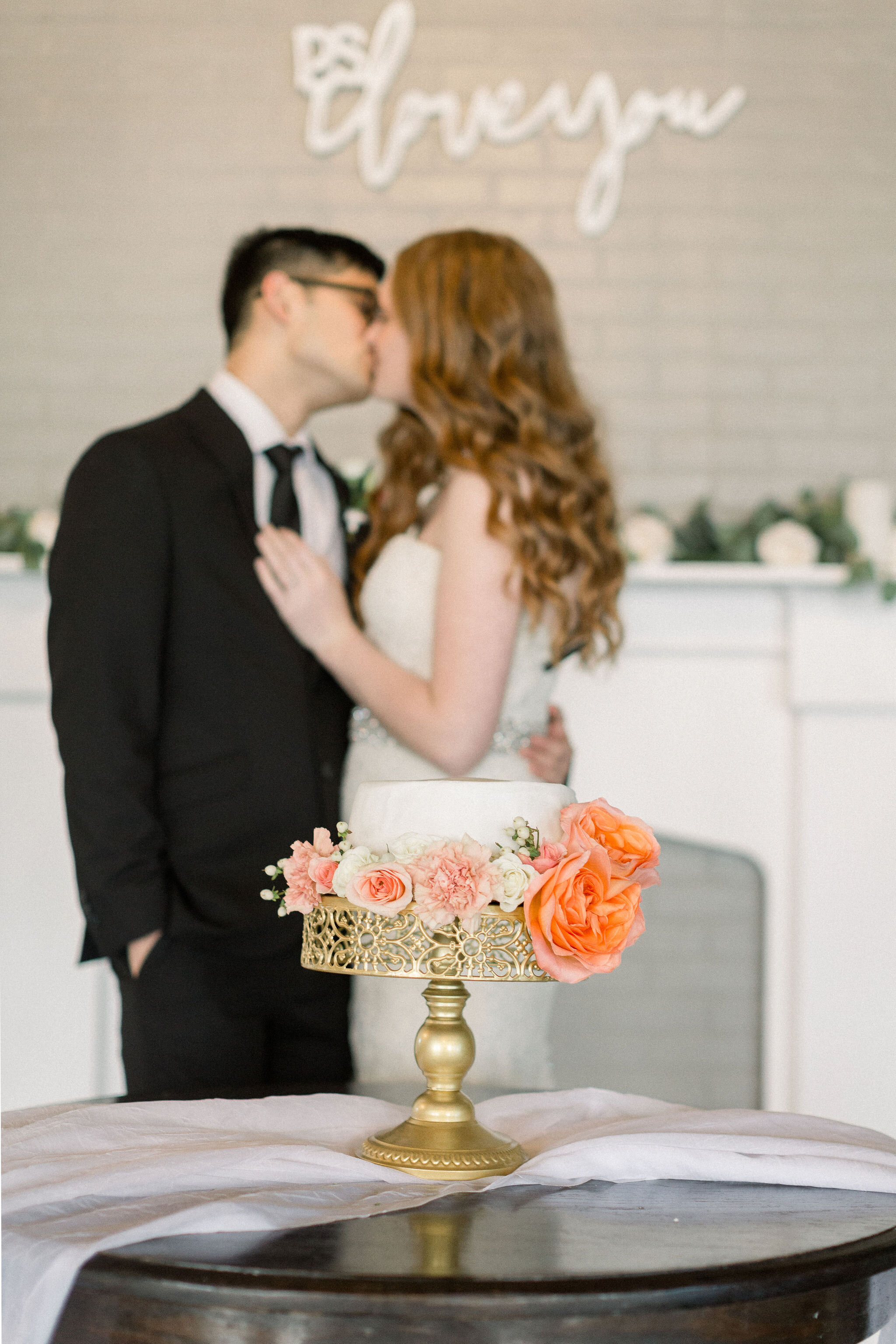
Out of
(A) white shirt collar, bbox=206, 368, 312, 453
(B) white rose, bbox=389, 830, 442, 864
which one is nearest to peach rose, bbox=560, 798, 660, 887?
(B) white rose, bbox=389, 830, 442, 864

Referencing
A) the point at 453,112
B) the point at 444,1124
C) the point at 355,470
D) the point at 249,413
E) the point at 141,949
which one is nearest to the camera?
the point at 444,1124

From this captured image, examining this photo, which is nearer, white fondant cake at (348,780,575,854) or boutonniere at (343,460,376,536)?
white fondant cake at (348,780,575,854)

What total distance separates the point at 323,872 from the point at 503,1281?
15.1 inches

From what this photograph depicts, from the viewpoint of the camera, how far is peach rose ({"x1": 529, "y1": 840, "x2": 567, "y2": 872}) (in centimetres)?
110

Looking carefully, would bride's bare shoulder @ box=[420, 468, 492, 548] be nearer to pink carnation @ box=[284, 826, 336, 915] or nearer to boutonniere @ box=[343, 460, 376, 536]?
boutonniere @ box=[343, 460, 376, 536]

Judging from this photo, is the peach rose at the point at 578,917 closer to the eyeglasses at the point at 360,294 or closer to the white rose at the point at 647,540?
the eyeglasses at the point at 360,294

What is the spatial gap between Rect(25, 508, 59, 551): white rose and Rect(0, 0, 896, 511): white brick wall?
0.32 meters

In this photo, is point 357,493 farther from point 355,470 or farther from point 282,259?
point 282,259

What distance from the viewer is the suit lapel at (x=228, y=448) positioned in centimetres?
201

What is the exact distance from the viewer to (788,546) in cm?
282

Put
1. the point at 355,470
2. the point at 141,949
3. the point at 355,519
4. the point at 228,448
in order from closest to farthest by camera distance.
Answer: the point at 141,949
the point at 228,448
the point at 355,519
the point at 355,470

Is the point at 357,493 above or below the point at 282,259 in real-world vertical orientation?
below

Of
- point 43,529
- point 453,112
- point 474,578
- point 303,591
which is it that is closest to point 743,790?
point 474,578

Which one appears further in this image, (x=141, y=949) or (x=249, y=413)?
(x=249, y=413)
